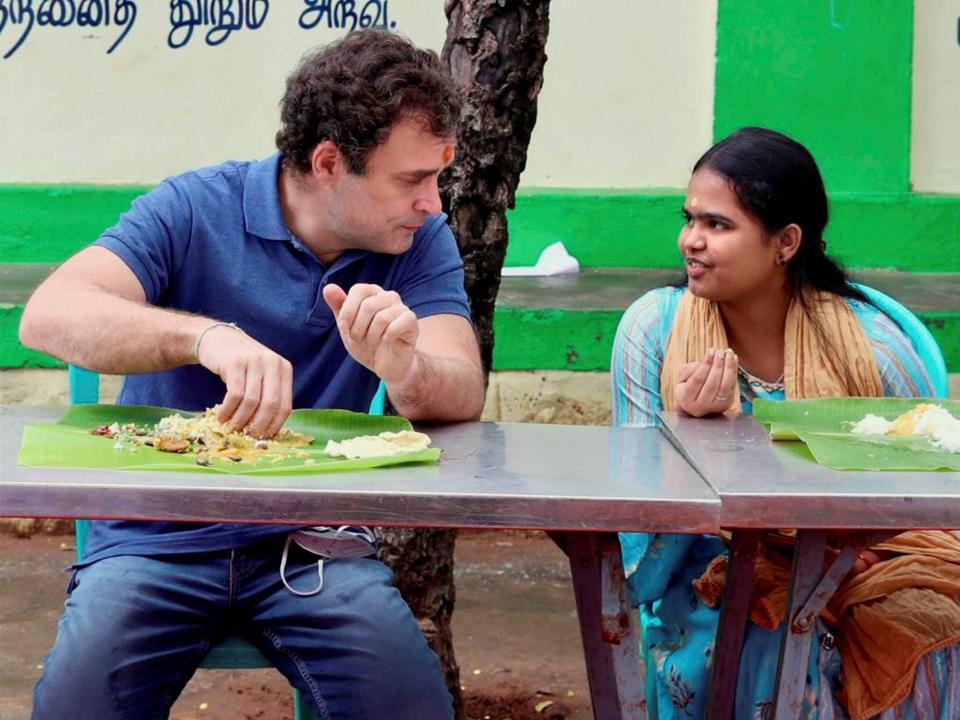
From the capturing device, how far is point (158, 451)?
93.7 inches

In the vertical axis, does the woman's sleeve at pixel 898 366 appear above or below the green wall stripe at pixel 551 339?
above

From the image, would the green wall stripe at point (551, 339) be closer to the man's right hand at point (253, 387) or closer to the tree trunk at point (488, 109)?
the tree trunk at point (488, 109)

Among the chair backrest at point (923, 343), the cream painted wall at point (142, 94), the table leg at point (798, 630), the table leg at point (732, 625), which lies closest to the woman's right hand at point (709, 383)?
the table leg at point (732, 625)

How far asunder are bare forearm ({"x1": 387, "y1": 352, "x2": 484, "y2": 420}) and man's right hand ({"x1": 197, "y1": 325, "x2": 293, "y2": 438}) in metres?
0.28

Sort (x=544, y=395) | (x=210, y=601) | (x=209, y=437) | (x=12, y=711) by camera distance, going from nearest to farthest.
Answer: (x=209, y=437), (x=210, y=601), (x=12, y=711), (x=544, y=395)

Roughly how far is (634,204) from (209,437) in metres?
3.40

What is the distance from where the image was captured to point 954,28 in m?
5.66

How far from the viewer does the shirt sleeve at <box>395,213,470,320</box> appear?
117 inches

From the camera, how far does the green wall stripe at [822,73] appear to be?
5547 millimetres

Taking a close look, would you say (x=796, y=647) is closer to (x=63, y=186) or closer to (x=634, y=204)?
(x=634, y=204)

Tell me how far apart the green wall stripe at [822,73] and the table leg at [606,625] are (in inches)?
133

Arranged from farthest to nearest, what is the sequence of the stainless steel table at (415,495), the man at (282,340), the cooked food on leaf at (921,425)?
the cooked food on leaf at (921,425), the man at (282,340), the stainless steel table at (415,495)

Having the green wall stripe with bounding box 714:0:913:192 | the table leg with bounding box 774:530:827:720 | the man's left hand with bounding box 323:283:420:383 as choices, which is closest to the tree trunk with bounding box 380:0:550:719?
the man's left hand with bounding box 323:283:420:383

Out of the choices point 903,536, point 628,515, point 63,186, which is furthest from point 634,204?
point 628,515
